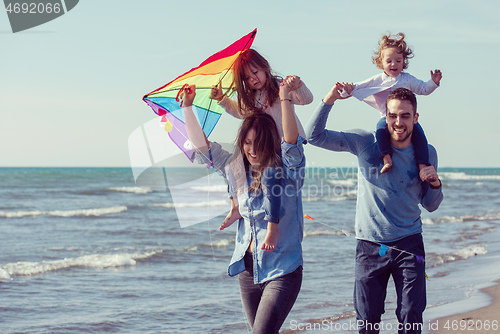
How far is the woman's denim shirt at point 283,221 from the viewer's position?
9.36 ft

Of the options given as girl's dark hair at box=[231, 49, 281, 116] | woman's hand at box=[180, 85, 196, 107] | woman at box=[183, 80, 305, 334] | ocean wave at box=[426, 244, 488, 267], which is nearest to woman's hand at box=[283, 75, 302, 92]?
woman at box=[183, 80, 305, 334]

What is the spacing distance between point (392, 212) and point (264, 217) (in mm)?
852

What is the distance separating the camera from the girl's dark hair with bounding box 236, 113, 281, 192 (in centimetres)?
292

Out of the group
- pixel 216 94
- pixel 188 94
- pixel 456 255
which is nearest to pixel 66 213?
pixel 456 255

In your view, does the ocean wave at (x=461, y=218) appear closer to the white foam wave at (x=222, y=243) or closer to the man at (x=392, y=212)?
the white foam wave at (x=222, y=243)

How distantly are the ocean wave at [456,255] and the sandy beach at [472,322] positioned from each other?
9.76 feet

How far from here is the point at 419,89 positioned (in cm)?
390

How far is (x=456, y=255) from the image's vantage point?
9344 mm

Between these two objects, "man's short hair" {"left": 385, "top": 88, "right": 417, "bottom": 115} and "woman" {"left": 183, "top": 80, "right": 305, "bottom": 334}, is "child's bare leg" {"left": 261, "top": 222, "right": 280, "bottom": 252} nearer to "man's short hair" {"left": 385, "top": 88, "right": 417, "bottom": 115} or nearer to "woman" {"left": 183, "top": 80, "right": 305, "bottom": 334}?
"woman" {"left": 183, "top": 80, "right": 305, "bottom": 334}

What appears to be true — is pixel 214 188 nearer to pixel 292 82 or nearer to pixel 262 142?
pixel 262 142

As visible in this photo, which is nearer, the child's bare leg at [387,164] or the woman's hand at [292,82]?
the woman's hand at [292,82]

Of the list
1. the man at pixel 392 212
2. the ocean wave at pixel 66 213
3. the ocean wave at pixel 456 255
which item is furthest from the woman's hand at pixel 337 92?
the ocean wave at pixel 66 213

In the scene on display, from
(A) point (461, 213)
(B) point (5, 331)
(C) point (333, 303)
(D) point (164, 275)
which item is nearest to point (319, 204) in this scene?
(A) point (461, 213)

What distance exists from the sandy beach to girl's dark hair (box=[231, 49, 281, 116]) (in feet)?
10.6
